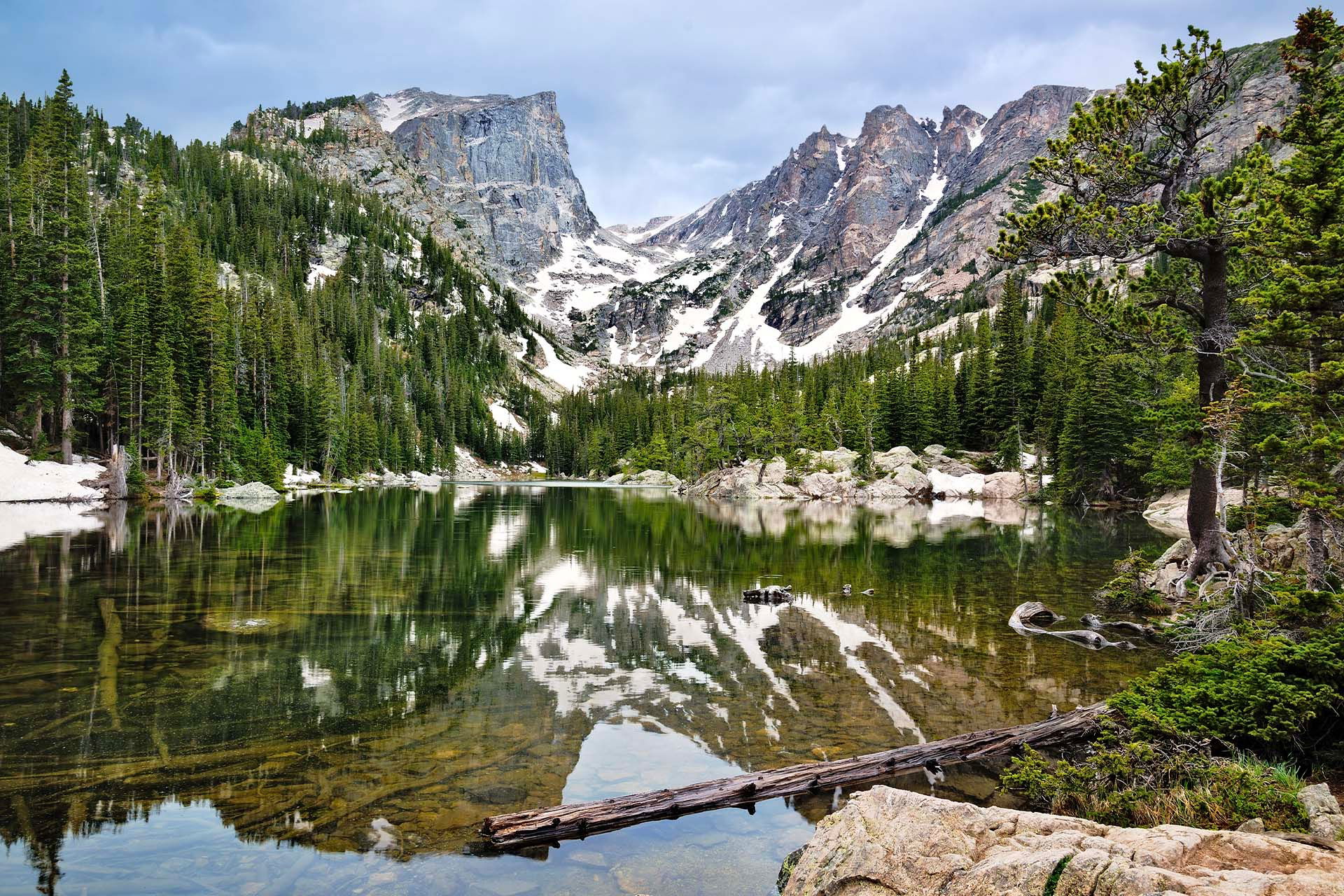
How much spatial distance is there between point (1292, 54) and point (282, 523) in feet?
144

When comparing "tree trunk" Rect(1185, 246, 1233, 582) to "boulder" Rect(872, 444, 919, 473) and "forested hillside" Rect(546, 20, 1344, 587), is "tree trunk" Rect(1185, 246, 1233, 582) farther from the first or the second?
"boulder" Rect(872, 444, 919, 473)

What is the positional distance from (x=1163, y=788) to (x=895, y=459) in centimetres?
7780

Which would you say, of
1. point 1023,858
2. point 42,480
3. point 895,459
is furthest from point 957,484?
point 42,480

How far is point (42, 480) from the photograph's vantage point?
45750 mm

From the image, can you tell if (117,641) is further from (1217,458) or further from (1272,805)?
(1217,458)

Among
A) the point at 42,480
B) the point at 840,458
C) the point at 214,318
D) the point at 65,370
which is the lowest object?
the point at 42,480

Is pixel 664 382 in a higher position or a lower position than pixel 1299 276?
higher

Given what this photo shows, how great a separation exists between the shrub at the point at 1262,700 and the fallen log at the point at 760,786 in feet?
3.13

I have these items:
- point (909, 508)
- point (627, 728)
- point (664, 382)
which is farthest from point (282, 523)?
point (664, 382)

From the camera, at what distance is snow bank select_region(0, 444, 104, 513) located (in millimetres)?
44000

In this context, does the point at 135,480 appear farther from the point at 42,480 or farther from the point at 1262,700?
the point at 1262,700

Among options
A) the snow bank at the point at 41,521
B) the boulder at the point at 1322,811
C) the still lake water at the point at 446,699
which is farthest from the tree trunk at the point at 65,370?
the boulder at the point at 1322,811

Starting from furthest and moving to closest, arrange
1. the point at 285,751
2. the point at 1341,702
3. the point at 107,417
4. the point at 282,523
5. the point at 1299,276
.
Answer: the point at 107,417 → the point at 282,523 → the point at 1299,276 → the point at 285,751 → the point at 1341,702

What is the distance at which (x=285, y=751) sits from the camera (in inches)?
358
